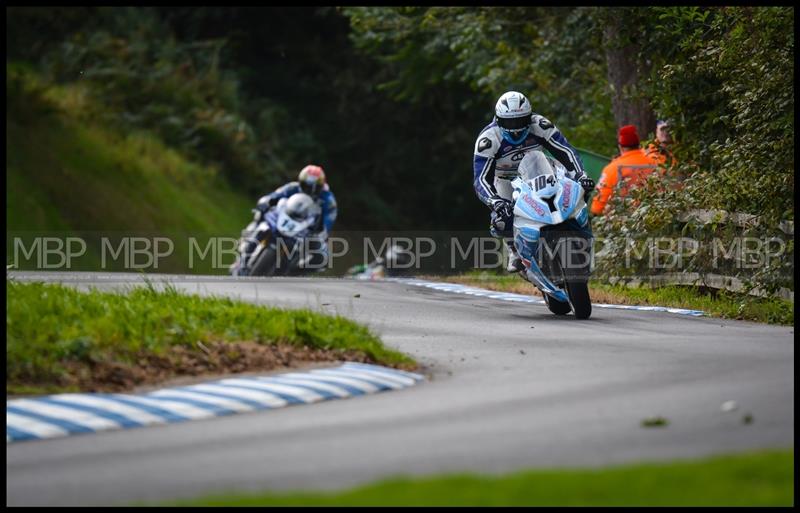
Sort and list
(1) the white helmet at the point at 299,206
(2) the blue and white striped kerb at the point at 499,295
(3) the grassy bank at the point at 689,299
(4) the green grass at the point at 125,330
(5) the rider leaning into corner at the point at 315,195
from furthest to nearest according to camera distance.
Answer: (5) the rider leaning into corner at the point at 315,195 < (1) the white helmet at the point at 299,206 < (2) the blue and white striped kerb at the point at 499,295 < (3) the grassy bank at the point at 689,299 < (4) the green grass at the point at 125,330

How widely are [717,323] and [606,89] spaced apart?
12638 millimetres

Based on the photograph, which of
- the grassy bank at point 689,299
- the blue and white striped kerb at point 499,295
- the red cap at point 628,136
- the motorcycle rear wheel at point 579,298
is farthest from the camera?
the red cap at point 628,136

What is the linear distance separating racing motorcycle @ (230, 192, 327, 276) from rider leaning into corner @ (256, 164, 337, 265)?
0.26 ft

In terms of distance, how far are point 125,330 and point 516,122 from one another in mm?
5733

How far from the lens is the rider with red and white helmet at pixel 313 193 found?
82.0 feet

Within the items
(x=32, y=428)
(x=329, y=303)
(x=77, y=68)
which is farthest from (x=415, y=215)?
(x=32, y=428)

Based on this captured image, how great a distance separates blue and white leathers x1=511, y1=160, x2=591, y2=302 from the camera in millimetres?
14383

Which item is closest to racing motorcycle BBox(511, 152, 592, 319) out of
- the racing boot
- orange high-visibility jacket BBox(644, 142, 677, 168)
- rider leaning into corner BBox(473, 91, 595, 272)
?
the racing boot

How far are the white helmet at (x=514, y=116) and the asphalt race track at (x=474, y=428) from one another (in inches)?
134

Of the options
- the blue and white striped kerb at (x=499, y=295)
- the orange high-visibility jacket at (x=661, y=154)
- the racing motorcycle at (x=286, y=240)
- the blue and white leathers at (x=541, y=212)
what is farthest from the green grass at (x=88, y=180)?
the blue and white leathers at (x=541, y=212)

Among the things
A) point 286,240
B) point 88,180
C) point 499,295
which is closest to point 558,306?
point 499,295

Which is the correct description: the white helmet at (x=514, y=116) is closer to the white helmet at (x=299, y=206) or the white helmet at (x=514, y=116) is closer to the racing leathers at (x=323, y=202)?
the white helmet at (x=299, y=206)

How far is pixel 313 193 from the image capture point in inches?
993

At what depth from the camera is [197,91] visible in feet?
138
